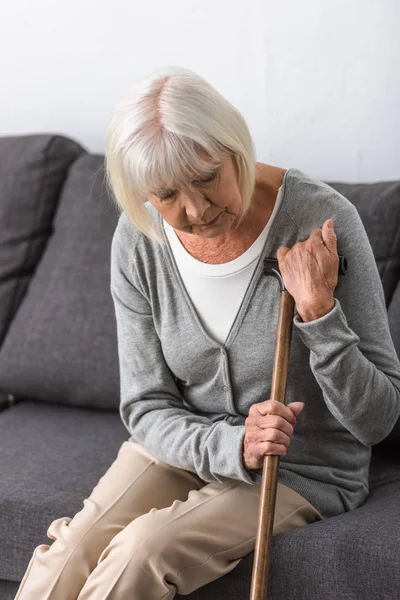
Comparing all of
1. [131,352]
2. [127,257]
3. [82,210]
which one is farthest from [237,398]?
A: [82,210]

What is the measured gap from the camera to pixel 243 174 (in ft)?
5.14

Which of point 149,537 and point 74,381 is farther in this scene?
point 74,381

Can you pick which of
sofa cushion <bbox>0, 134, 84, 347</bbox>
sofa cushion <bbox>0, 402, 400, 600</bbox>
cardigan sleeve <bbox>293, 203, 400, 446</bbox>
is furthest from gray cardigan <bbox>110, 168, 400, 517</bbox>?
sofa cushion <bbox>0, 134, 84, 347</bbox>

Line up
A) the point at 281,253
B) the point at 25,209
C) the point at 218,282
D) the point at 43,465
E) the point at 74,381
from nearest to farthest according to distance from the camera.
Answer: the point at 281,253 → the point at 218,282 → the point at 43,465 → the point at 74,381 → the point at 25,209

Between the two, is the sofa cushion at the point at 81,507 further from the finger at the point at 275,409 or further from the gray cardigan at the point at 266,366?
the finger at the point at 275,409

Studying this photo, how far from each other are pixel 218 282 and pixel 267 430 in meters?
0.32

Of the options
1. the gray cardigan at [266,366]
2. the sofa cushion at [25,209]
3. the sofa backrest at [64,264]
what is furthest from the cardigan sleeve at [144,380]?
the sofa cushion at [25,209]

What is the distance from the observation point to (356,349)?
Result: 154 cm

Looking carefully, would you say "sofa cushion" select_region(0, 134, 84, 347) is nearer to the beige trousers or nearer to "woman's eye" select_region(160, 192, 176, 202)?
the beige trousers

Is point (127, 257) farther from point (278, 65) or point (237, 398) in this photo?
point (278, 65)

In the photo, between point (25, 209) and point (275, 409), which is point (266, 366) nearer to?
point (275, 409)

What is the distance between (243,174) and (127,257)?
0.34 m

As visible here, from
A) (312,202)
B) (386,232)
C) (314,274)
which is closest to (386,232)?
(386,232)

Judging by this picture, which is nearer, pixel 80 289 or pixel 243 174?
pixel 243 174
